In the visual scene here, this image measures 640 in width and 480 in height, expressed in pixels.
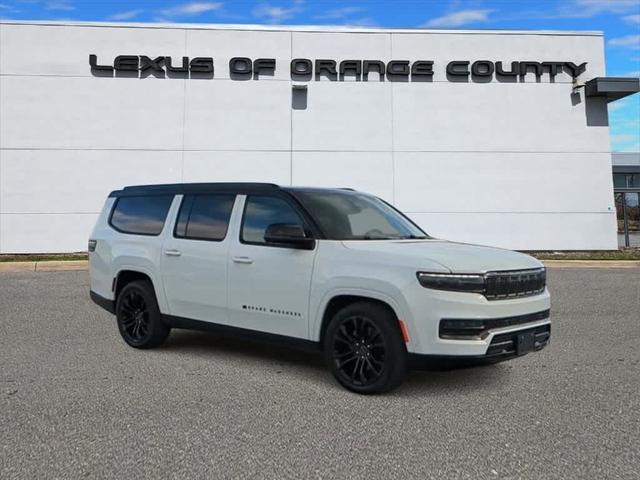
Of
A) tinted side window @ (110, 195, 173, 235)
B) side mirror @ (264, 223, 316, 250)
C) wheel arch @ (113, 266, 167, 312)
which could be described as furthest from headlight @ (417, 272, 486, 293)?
tinted side window @ (110, 195, 173, 235)

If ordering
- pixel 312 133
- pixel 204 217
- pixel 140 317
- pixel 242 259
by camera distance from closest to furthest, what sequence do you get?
pixel 242 259 → pixel 204 217 → pixel 140 317 → pixel 312 133

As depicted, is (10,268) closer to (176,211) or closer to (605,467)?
(176,211)

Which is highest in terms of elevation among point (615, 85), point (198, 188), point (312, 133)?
point (615, 85)

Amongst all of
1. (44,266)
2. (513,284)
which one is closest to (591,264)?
(513,284)

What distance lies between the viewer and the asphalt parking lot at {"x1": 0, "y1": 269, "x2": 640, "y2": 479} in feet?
10.2

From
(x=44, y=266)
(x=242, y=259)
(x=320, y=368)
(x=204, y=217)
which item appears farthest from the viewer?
(x=44, y=266)

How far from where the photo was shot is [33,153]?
1582 centimetres

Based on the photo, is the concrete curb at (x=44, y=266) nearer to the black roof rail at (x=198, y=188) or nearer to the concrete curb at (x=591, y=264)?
the black roof rail at (x=198, y=188)

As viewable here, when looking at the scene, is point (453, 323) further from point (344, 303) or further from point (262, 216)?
point (262, 216)

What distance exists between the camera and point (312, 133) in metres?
16.2

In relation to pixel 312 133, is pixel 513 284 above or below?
below

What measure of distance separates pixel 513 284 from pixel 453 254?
51 centimetres

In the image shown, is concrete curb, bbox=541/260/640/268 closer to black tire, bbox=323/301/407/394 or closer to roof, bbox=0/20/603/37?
roof, bbox=0/20/603/37

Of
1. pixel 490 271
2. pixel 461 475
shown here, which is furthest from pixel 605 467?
pixel 490 271
